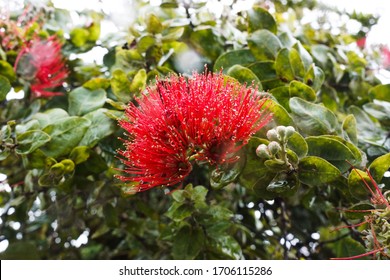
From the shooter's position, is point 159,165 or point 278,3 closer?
point 159,165

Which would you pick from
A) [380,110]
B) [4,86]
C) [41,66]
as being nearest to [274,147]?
[380,110]

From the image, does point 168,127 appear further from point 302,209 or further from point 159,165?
point 302,209

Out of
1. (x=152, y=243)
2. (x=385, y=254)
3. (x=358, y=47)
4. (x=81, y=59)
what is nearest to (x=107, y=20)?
(x=81, y=59)

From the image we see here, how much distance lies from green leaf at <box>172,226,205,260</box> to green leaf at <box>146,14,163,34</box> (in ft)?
1.92

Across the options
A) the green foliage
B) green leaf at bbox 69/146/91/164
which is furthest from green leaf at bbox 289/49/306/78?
green leaf at bbox 69/146/91/164

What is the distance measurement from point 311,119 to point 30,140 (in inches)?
27.1

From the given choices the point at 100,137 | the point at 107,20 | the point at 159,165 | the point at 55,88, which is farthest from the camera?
the point at 107,20

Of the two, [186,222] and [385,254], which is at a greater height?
[385,254]

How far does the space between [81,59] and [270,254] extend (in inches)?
39.2

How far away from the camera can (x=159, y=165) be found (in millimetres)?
1034

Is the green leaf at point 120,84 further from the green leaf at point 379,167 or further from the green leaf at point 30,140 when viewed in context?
the green leaf at point 379,167

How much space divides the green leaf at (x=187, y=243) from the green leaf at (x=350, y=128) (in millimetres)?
478

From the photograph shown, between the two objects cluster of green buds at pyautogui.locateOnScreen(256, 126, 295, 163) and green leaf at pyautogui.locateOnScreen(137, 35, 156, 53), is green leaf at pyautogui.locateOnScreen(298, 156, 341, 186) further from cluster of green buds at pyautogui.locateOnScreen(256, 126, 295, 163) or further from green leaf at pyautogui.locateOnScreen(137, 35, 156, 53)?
green leaf at pyautogui.locateOnScreen(137, 35, 156, 53)

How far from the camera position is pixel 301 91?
1.18 metres
